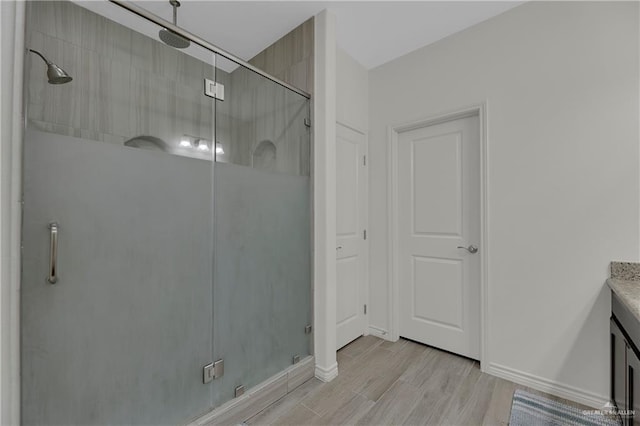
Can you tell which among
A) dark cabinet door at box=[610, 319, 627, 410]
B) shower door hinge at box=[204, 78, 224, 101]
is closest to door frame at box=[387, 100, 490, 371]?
dark cabinet door at box=[610, 319, 627, 410]

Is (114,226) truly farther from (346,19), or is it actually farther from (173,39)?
(346,19)

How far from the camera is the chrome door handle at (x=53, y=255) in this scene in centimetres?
110

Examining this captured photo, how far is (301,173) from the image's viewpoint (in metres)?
2.19

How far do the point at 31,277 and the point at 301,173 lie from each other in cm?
156

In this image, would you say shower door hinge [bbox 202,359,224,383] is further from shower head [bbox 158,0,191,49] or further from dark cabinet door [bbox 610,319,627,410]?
dark cabinet door [bbox 610,319,627,410]

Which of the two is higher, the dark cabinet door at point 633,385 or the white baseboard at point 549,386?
the dark cabinet door at point 633,385

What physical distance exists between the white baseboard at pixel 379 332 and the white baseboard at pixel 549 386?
87 cm

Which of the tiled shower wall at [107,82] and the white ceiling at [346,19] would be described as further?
the white ceiling at [346,19]

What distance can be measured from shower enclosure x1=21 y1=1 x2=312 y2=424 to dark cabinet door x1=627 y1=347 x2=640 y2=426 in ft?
5.90

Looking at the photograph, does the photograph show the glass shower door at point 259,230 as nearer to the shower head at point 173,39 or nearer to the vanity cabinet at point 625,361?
the shower head at point 173,39

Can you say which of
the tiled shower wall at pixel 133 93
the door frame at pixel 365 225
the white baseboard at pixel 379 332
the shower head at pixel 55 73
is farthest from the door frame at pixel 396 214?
the shower head at pixel 55 73

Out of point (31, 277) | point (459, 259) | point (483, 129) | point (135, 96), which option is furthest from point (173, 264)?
point (483, 129)

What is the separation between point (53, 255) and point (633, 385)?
2.53 metres

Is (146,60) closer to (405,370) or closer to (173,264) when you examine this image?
(173,264)
